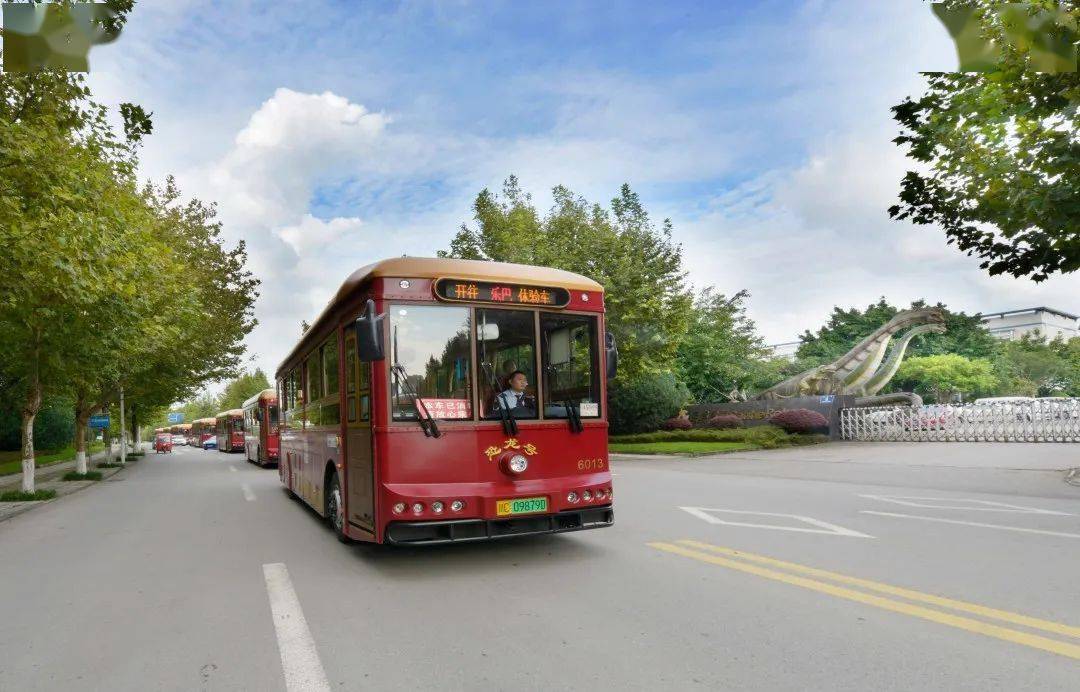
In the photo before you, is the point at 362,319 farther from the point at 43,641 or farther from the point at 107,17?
the point at 107,17

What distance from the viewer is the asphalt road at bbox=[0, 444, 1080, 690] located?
14.5 ft

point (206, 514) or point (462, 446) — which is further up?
point (462, 446)

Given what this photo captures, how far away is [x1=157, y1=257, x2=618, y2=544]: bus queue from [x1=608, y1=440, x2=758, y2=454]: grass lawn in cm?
1932

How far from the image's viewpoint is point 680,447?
28531mm

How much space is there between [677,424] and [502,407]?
29.9 metres

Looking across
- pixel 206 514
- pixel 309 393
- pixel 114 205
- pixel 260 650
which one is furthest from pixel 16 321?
pixel 260 650

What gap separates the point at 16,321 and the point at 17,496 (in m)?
4.11

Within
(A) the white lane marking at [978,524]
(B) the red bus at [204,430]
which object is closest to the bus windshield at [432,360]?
(A) the white lane marking at [978,524]

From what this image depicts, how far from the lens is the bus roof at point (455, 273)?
7.39 meters

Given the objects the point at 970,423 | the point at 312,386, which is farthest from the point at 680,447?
the point at 312,386

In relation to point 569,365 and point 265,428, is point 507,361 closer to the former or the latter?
point 569,365

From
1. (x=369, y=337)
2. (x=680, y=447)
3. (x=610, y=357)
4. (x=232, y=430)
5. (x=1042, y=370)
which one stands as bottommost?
(x=680, y=447)

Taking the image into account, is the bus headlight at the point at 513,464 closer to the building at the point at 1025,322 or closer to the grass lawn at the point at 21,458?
the grass lawn at the point at 21,458

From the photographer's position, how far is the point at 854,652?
15.1 ft
